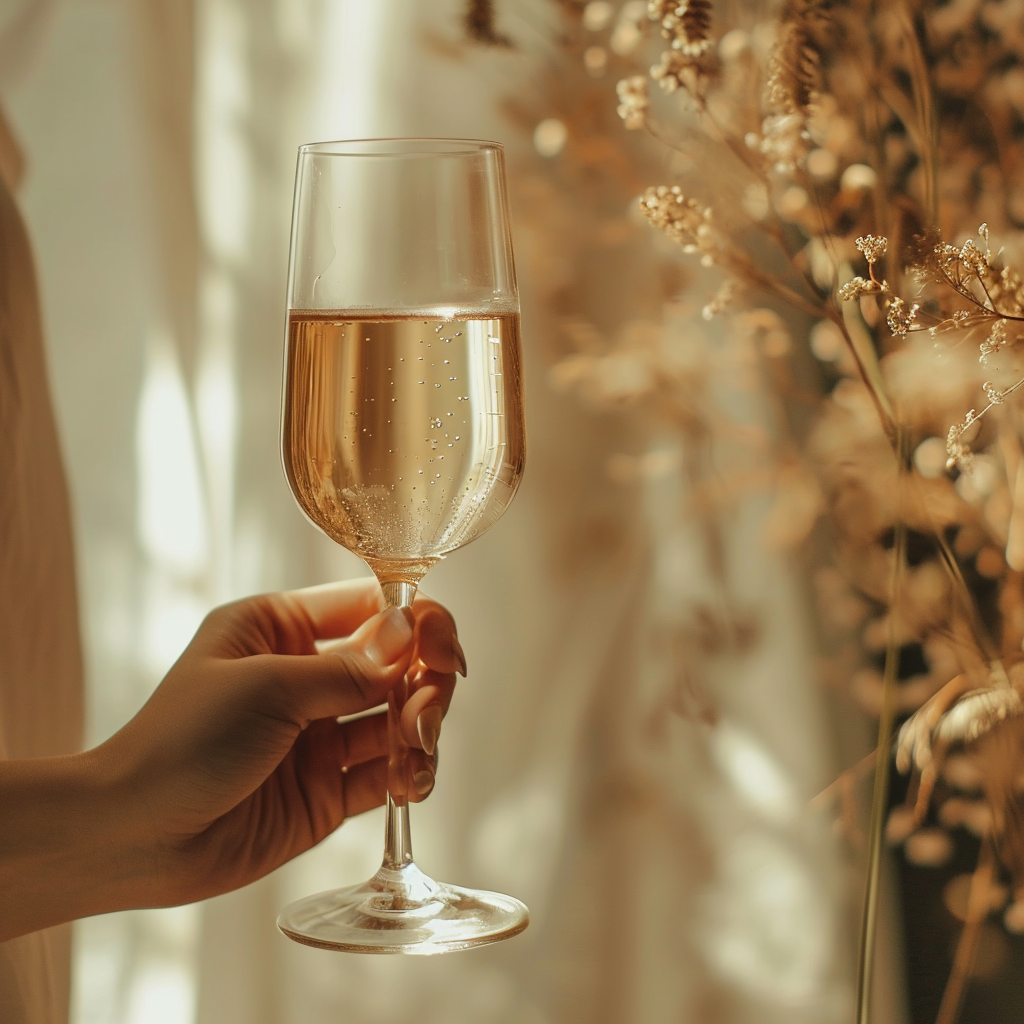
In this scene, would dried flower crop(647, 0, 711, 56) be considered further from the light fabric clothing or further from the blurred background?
the light fabric clothing

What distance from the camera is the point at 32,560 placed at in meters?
1.09

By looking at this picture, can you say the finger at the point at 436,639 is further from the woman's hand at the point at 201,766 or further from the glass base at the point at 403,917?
the glass base at the point at 403,917

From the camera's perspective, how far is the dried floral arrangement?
3.13ft

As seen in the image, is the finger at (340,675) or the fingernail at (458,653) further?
the fingernail at (458,653)

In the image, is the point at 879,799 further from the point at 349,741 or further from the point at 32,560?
the point at 32,560

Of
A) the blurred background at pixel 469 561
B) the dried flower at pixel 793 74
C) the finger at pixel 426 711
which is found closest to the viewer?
the finger at pixel 426 711

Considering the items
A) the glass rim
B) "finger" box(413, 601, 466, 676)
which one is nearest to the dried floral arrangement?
the glass rim

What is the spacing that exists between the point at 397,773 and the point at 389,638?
0.09 metres

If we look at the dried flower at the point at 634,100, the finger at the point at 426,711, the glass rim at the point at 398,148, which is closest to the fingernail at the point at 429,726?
the finger at the point at 426,711

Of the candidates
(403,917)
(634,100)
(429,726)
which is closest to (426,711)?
(429,726)

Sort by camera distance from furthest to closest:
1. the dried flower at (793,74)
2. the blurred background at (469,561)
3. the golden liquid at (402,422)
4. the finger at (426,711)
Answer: the blurred background at (469,561), the dried flower at (793,74), the finger at (426,711), the golden liquid at (402,422)

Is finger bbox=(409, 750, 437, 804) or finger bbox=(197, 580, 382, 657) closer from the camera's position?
finger bbox=(409, 750, 437, 804)

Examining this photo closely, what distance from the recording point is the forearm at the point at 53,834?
790 mm

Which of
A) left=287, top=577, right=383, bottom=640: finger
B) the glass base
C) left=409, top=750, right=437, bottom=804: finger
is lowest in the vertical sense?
the glass base
